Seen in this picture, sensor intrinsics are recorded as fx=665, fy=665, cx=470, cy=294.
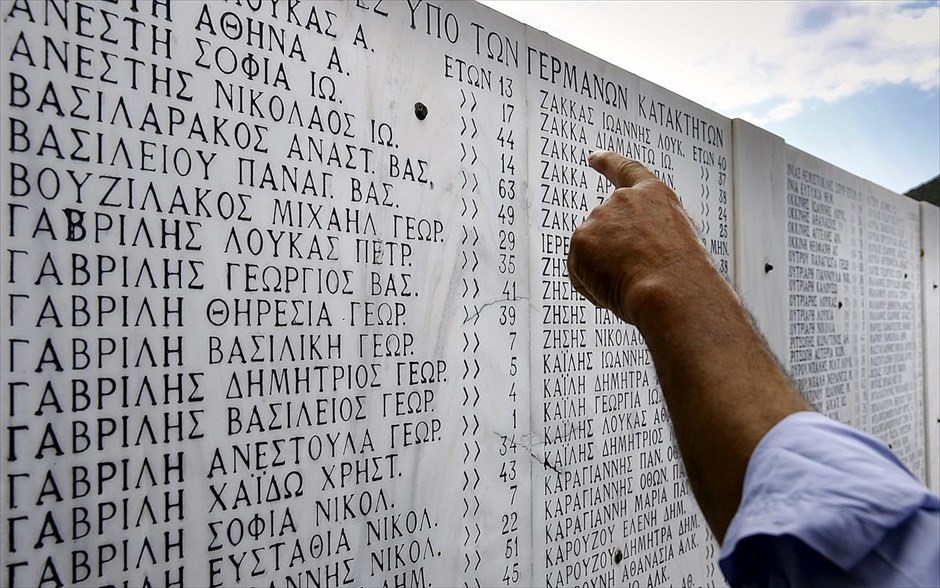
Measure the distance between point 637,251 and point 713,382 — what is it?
0.74 feet

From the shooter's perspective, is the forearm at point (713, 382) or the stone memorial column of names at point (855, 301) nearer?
the forearm at point (713, 382)

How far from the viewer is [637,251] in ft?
2.52

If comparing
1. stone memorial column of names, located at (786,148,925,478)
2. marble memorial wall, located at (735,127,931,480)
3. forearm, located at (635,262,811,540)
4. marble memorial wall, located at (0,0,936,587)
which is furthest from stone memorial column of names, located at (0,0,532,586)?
stone memorial column of names, located at (786,148,925,478)

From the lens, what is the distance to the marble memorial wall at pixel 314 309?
39.4 inches

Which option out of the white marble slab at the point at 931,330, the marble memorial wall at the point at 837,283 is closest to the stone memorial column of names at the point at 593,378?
the marble memorial wall at the point at 837,283

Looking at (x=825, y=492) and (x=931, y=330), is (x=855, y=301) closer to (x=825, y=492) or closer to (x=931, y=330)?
(x=931, y=330)

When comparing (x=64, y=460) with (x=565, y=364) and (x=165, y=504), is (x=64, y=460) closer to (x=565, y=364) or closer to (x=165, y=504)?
(x=165, y=504)

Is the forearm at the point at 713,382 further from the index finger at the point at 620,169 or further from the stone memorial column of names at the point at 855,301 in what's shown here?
the stone memorial column of names at the point at 855,301

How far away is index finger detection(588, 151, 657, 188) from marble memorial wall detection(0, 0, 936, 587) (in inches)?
20.9

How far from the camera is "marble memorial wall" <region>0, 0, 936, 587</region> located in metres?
1.00

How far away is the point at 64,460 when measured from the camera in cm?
99

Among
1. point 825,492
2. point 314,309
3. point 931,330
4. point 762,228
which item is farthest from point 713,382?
point 931,330

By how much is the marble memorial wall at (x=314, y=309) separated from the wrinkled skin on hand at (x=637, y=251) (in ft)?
1.94

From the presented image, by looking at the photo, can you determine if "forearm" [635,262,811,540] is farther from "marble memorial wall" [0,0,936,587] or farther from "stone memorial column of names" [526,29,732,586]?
"stone memorial column of names" [526,29,732,586]
